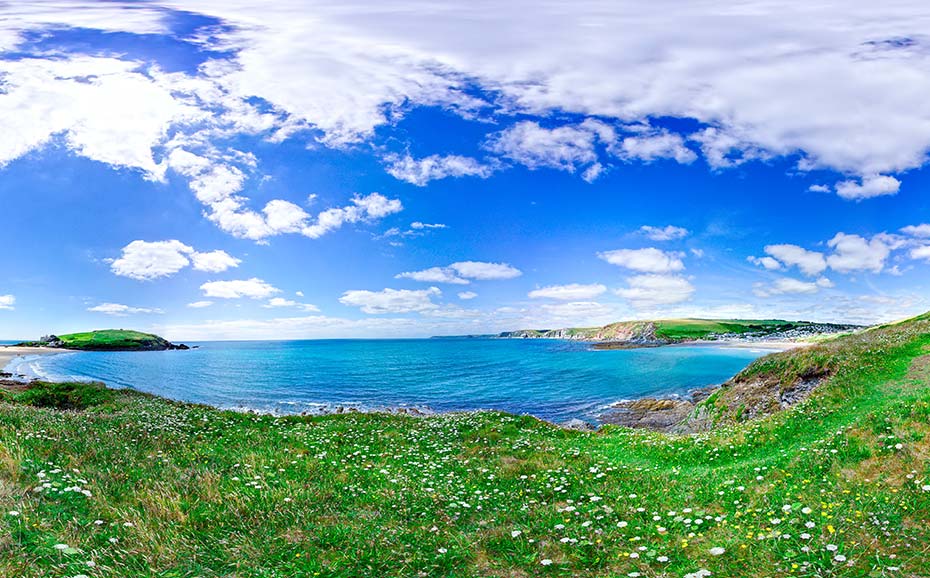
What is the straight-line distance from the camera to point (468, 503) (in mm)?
11352

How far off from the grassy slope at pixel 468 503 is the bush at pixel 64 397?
80.8 feet

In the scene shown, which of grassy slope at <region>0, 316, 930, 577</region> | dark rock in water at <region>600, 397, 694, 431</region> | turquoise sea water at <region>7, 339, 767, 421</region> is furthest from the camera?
turquoise sea water at <region>7, 339, 767, 421</region>

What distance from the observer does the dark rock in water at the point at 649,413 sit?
135 ft

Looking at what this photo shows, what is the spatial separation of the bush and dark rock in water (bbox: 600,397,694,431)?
43682 millimetres

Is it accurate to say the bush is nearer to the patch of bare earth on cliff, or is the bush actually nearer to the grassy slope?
the grassy slope

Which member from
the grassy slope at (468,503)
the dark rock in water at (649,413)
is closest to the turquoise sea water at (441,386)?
the dark rock in water at (649,413)

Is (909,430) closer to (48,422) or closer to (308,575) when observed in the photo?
(308,575)

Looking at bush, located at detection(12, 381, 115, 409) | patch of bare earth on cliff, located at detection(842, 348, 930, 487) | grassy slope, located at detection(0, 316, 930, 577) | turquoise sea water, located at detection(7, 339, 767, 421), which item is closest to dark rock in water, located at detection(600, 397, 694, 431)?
turquoise sea water, located at detection(7, 339, 767, 421)

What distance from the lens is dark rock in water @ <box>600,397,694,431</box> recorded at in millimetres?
41219

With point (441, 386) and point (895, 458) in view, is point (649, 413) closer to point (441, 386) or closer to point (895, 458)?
point (441, 386)

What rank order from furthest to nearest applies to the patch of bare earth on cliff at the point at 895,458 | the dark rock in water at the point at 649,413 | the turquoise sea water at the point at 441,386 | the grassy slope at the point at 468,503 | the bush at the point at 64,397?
the turquoise sea water at the point at 441,386
the dark rock in water at the point at 649,413
the bush at the point at 64,397
the patch of bare earth on cliff at the point at 895,458
the grassy slope at the point at 468,503

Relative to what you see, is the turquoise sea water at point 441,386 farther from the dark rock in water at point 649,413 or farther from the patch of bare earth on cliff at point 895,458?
the patch of bare earth on cliff at point 895,458

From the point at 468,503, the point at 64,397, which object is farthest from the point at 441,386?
the point at 468,503

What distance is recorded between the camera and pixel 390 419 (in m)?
28.7
